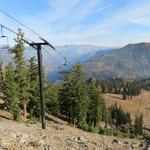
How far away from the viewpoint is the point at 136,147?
3178 cm

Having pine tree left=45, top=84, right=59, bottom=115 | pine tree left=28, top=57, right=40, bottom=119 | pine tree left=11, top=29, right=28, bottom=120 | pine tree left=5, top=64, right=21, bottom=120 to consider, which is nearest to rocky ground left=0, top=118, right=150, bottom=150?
pine tree left=5, top=64, right=21, bottom=120

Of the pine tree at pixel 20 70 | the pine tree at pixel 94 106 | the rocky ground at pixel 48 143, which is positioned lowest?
the pine tree at pixel 94 106

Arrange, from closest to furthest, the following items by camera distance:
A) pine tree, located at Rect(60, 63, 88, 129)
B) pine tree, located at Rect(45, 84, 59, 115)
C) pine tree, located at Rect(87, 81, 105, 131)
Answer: pine tree, located at Rect(60, 63, 88, 129) < pine tree, located at Rect(45, 84, 59, 115) < pine tree, located at Rect(87, 81, 105, 131)

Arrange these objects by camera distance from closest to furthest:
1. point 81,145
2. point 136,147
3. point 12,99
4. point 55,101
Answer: point 81,145 → point 136,147 → point 12,99 → point 55,101

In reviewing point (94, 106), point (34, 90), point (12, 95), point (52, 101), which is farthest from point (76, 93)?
point (94, 106)

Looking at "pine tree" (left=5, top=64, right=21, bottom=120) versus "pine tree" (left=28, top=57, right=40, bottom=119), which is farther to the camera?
"pine tree" (left=28, top=57, right=40, bottom=119)

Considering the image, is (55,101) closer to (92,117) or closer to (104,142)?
(92,117)

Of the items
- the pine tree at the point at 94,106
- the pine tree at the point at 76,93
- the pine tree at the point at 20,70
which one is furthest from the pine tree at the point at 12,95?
the pine tree at the point at 94,106

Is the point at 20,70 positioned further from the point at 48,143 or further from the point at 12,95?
the point at 48,143

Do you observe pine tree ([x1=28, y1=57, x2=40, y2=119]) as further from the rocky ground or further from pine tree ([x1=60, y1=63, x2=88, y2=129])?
the rocky ground

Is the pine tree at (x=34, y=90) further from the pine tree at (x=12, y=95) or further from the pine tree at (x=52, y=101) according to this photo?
the pine tree at (x=52, y=101)

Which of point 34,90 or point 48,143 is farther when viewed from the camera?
point 34,90

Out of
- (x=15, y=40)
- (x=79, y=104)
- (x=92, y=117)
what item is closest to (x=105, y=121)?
(x=92, y=117)

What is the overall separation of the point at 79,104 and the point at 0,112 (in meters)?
19.8
